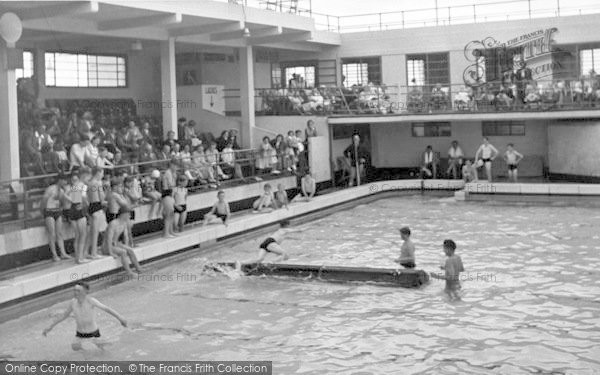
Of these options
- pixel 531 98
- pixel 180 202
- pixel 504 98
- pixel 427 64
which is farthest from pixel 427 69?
pixel 180 202

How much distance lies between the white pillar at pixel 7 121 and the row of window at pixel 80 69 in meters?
6.59

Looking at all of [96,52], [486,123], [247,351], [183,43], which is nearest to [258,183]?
[183,43]

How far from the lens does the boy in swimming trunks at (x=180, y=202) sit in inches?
737

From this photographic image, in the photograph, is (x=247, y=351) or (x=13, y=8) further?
(x=13, y=8)

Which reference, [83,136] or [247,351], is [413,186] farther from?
[247,351]

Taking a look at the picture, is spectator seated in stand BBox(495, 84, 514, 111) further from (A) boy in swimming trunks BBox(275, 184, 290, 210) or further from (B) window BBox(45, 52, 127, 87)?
(B) window BBox(45, 52, 127, 87)

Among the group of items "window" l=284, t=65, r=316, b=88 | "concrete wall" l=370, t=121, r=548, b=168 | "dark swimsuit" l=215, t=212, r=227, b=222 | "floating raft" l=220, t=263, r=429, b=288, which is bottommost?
"floating raft" l=220, t=263, r=429, b=288

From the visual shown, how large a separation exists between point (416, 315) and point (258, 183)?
11706 millimetres

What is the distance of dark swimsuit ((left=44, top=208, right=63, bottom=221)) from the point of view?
15219mm

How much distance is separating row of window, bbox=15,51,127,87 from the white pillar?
259 inches

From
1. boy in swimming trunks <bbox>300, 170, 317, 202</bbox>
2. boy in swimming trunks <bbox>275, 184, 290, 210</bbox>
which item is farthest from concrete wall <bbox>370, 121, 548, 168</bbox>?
boy in swimming trunks <bbox>275, 184, 290, 210</bbox>

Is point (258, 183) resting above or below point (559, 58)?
below

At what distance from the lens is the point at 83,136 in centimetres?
1862

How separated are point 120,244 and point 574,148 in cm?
1749
